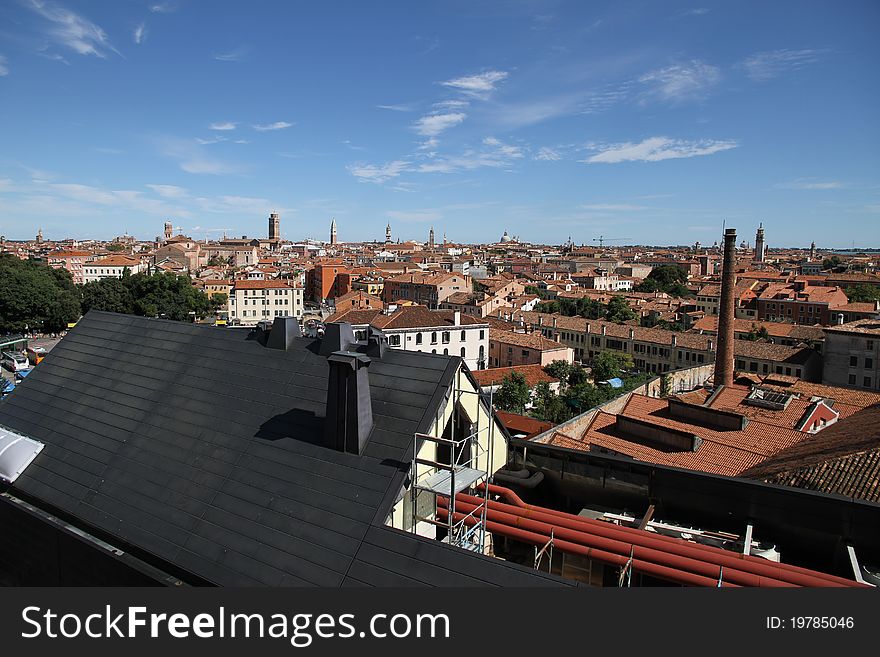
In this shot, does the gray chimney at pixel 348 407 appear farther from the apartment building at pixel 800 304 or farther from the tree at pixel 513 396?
the apartment building at pixel 800 304

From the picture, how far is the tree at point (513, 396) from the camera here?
33.1 metres

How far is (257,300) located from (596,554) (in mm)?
A: 67598

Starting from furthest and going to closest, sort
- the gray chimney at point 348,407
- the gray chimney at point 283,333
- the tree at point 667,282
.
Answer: the tree at point 667,282, the gray chimney at point 283,333, the gray chimney at point 348,407

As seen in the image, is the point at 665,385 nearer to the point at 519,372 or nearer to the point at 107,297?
the point at 519,372

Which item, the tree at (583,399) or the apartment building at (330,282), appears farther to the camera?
the apartment building at (330,282)

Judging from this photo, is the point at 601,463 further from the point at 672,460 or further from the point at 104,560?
the point at 672,460

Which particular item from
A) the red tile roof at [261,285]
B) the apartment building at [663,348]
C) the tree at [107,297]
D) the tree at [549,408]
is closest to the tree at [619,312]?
the apartment building at [663,348]

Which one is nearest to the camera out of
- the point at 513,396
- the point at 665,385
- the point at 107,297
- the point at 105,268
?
the point at 513,396

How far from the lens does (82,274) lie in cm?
9594

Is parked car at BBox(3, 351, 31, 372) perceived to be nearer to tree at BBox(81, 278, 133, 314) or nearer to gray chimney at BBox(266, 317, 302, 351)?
tree at BBox(81, 278, 133, 314)

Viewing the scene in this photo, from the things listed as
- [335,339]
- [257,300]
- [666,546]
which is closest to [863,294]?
[257,300]

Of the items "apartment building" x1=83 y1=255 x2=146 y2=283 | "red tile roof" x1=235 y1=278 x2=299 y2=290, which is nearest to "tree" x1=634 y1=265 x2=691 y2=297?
"red tile roof" x1=235 y1=278 x2=299 y2=290

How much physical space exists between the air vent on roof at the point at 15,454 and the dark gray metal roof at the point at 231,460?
16cm

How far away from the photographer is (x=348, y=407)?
6.41 meters
